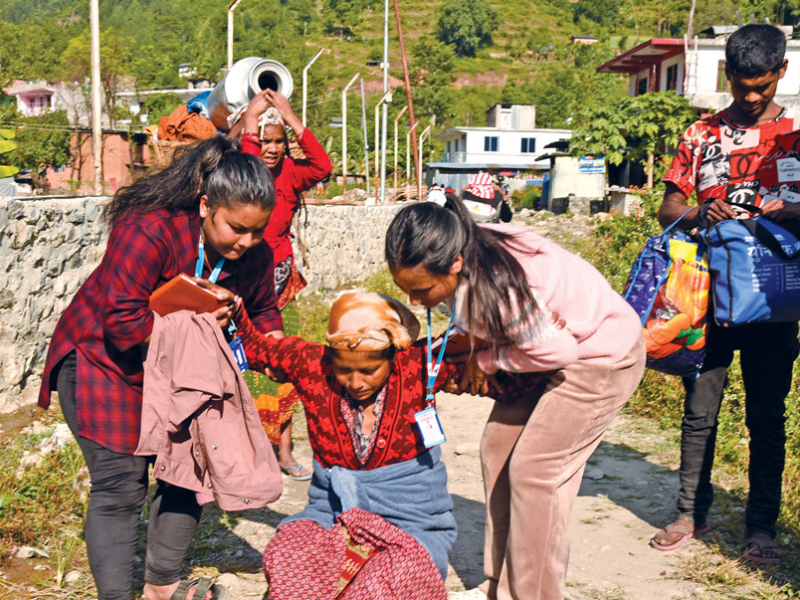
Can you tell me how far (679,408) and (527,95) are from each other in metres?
94.2

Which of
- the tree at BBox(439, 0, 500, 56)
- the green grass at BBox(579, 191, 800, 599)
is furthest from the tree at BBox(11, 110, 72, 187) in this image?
the tree at BBox(439, 0, 500, 56)

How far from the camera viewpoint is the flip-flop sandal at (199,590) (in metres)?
2.91

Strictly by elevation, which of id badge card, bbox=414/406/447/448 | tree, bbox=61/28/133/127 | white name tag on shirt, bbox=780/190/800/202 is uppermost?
tree, bbox=61/28/133/127

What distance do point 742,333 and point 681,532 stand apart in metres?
0.96

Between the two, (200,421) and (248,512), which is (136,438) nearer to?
(200,421)

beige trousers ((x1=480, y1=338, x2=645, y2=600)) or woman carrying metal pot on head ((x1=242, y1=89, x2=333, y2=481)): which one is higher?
woman carrying metal pot on head ((x1=242, y1=89, x2=333, y2=481))

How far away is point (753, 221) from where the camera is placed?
3273mm

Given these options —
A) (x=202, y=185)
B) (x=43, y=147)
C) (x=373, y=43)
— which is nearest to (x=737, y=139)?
(x=202, y=185)

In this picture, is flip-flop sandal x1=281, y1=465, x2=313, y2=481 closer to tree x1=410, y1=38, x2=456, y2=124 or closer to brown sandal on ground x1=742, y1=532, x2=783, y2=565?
brown sandal on ground x1=742, y1=532, x2=783, y2=565

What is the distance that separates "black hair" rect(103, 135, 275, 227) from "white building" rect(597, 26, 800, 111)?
24.5 meters

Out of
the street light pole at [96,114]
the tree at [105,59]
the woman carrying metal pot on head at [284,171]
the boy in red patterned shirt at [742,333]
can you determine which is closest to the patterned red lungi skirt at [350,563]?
the boy in red patterned shirt at [742,333]

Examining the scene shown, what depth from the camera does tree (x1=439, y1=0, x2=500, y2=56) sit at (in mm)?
127062

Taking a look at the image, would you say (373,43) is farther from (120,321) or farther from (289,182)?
(120,321)

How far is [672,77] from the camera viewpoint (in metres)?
31.1
